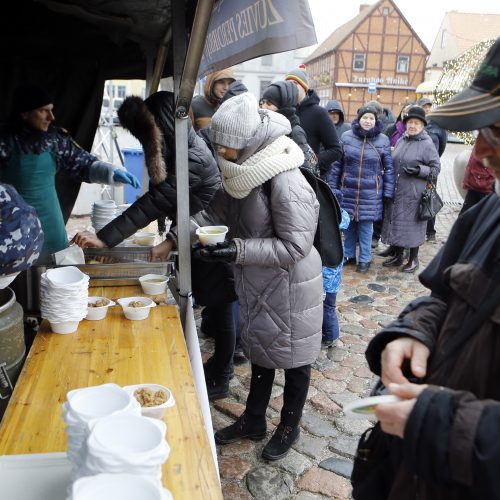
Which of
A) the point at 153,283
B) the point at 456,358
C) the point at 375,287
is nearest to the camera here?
the point at 456,358

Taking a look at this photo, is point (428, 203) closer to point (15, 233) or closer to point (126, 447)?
point (15, 233)

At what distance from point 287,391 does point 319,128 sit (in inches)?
149

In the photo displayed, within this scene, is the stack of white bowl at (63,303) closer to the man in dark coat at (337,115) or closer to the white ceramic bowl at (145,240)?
the white ceramic bowl at (145,240)

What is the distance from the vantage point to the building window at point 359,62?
148 feet

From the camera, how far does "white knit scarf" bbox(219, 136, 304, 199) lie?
2631 mm

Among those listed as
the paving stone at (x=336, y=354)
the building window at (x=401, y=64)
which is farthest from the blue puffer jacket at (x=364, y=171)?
the building window at (x=401, y=64)

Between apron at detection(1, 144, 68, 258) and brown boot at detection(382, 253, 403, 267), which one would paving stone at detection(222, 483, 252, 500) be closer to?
apron at detection(1, 144, 68, 258)

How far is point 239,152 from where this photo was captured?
273 centimetres

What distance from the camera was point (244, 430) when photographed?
3.25 metres

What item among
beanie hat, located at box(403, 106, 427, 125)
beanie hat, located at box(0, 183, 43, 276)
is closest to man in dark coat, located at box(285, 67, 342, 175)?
beanie hat, located at box(403, 106, 427, 125)

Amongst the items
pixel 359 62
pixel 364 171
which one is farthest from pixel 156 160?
pixel 359 62

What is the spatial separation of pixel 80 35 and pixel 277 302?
3.05 m

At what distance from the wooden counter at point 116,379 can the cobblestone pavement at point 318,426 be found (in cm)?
103

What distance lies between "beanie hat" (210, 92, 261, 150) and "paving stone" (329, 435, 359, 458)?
6.54 ft
